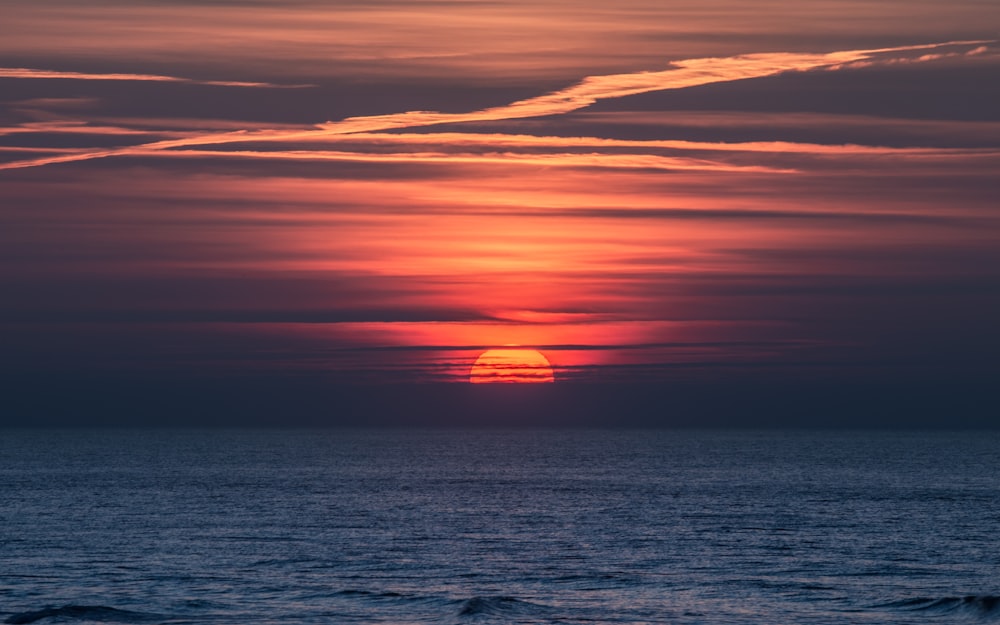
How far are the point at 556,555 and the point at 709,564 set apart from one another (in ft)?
33.6

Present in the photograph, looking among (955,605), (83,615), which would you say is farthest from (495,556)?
(83,615)

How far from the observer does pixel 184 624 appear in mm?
57625

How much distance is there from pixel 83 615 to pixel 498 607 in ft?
60.0

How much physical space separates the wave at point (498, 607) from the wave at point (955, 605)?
16.7 metres

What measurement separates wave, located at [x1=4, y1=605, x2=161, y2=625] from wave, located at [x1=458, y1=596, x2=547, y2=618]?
1376 cm

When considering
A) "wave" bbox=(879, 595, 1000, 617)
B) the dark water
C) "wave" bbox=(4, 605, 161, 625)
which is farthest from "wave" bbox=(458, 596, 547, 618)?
"wave" bbox=(879, 595, 1000, 617)

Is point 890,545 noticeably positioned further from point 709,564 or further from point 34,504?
point 34,504

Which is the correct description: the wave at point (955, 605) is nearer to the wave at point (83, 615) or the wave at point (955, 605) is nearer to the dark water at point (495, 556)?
the dark water at point (495, 556)

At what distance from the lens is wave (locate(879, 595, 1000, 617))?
207 feet

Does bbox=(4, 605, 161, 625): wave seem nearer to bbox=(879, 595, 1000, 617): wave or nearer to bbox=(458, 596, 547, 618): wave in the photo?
bbox=(458, 596, 547, 618): wave

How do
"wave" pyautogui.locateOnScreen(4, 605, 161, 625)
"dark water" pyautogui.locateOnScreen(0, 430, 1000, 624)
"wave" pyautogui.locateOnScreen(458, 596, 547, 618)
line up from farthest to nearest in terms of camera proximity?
1. "dark water" pyautogui.locateOnScreen(0, 430, 1000, 624)
2. "wave" pyautogui.locateOnScreen(458, 596, 547, 618)
3. "wave" pyautogui.locateOnScreen(4, 605, 161, 625)

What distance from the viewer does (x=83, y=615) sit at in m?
59.0

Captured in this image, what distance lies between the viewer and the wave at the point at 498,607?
6119cm

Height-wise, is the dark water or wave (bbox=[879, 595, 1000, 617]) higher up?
the dark water
